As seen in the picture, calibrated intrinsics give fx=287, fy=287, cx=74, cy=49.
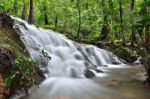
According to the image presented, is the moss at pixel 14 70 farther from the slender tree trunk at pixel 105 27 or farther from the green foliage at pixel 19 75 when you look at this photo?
the slender tree trunk at pixel 105 27

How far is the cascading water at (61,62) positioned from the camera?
9.86m

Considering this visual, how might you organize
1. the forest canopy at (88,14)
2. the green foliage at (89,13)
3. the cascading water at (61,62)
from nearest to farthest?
the cascading water at (61,62), the forest canopy at (88,14), the green foliage at (89,13)

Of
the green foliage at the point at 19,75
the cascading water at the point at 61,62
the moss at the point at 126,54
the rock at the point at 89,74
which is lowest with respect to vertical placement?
the moss at the point at 126,54

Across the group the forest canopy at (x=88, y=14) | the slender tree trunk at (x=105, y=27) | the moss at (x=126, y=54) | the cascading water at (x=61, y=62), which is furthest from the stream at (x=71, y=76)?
the slender tree trunk at (x=105, y=27)

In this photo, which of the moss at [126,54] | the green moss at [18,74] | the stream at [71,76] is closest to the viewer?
the green moss at [18,74]

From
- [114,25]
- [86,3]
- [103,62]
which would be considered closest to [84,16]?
[86,3]

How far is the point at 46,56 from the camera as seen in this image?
12.6 m

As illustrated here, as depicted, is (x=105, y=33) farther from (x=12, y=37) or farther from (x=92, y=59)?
(x=12, y=37)

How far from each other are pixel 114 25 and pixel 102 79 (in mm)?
13361

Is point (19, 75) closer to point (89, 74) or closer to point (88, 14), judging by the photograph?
point (89, 74)

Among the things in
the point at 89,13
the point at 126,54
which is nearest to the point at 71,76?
the point at 126,54

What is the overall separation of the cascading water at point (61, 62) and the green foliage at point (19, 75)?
0.45m

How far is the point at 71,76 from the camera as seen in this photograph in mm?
12805

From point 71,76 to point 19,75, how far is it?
4485 millimetres
